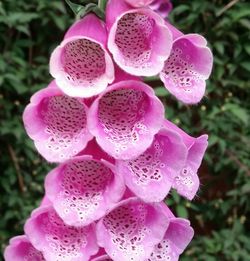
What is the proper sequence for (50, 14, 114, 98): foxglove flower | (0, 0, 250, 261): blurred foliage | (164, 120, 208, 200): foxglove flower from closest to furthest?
(50, 14, 114, 98): foxglove flower < (164, 120, 208, 200): foxglove flower < (0, 0, 250, 261): blurred foliage

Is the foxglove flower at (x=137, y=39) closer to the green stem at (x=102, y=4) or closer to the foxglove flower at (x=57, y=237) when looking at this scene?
the green stem at (x=102, y=4)

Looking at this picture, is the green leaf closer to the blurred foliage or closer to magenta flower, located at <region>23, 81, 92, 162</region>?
the blurred foliage

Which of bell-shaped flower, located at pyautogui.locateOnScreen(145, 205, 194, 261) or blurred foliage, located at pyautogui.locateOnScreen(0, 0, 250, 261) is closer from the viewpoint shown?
bell-shaped flower, located at pyautogui.locateOnScreen(145, 205, 194, 261)

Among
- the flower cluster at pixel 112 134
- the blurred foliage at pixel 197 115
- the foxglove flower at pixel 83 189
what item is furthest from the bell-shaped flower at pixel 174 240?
the blurred foliage at pixel 197 115

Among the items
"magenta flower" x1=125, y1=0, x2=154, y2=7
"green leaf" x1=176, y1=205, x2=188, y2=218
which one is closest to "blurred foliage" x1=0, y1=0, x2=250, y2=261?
"green leaf" x1=176, y1=205, x2=188, y2=218

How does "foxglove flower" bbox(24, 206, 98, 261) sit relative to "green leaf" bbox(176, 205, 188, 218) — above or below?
above

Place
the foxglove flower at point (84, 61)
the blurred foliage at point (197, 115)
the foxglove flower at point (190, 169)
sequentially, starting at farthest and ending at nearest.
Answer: the blurred foliage at point (197, 115) → the foxglove flower at point (190, 169) → the foxglove flower at point (84, 61)
